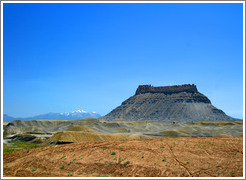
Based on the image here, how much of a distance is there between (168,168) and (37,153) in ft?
49.8

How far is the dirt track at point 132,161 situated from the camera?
19016 millimetres

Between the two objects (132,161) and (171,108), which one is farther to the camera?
(171,108)

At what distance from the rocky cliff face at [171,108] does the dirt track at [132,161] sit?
4615 inches

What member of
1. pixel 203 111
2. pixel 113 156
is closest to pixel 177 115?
pixel 203 111

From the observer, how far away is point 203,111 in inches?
6235

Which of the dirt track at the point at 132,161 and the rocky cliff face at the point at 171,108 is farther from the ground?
the rocky cliff face at the point at 171,108

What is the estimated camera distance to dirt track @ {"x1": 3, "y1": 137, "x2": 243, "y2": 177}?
19016 millimetres

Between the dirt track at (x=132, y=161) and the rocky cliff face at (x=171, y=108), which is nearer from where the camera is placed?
the dirt track at (x=132, y=161)

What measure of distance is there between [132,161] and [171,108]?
14861 centimetres

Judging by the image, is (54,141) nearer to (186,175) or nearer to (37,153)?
(37,153)

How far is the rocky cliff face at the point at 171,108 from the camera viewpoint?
151m

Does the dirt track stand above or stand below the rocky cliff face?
below

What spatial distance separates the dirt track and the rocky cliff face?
11722 cm

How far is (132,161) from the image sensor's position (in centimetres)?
2125
